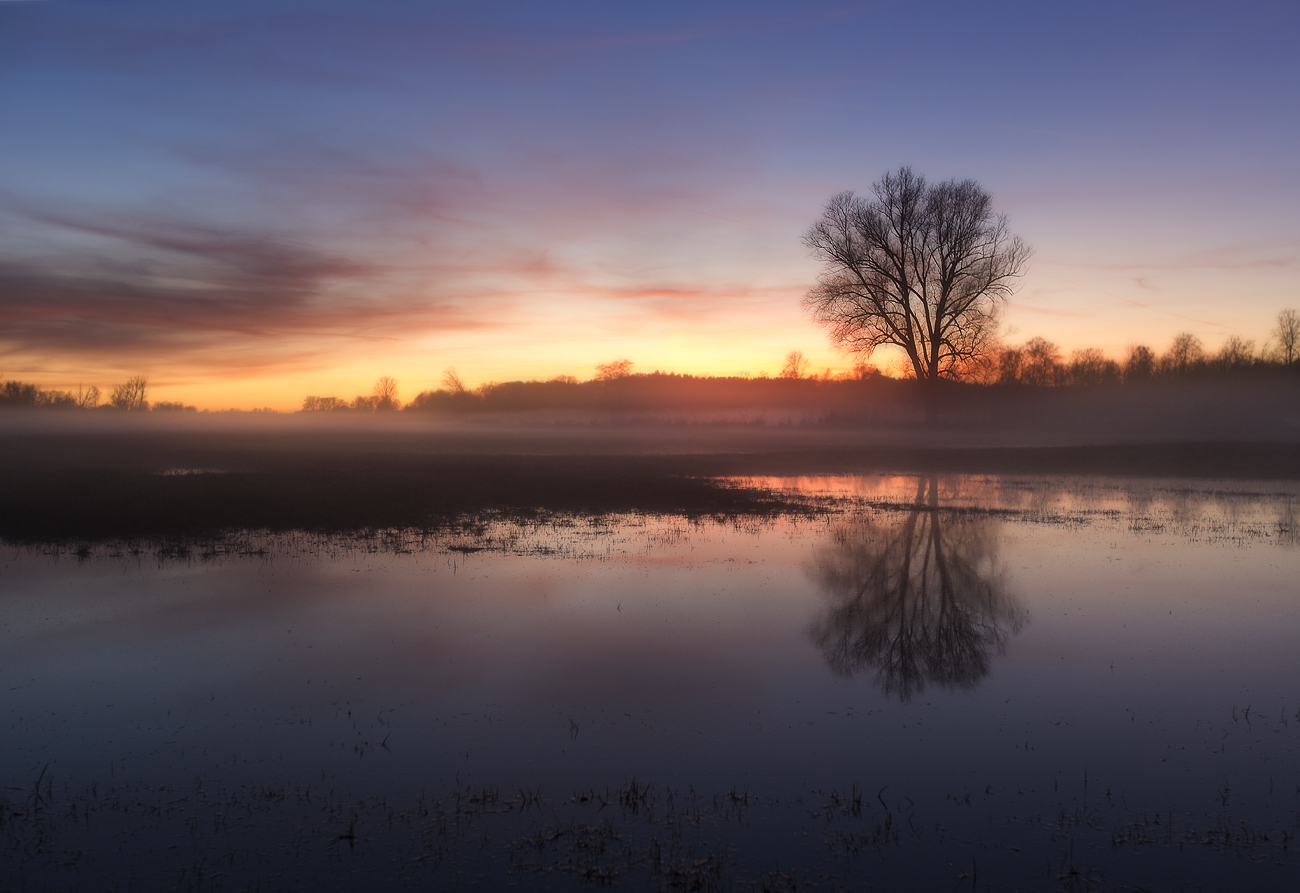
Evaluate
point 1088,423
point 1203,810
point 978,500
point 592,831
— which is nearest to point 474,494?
point 978,500

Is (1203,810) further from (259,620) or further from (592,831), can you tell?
(259,620)

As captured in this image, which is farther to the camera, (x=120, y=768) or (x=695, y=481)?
(x=695, y=481)

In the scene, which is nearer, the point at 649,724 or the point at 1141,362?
the point at 649,724

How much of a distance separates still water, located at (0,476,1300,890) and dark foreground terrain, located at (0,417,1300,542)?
5028mm

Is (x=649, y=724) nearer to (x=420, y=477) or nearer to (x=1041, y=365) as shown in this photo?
(x=420, y=477)

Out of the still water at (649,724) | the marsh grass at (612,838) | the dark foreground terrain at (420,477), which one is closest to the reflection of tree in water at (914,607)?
the still water at (649,724)

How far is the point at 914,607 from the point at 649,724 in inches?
225

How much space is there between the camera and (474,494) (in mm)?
24750

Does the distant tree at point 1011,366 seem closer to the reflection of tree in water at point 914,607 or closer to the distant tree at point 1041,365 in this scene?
the distant tree at point 1041,365

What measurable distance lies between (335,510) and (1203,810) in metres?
19.7

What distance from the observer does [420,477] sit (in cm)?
2802

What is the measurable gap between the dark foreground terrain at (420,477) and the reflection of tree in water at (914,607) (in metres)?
6.46

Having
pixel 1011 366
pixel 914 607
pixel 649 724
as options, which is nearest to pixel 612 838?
pixel 649 724

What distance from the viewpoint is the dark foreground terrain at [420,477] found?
63.1 feet
